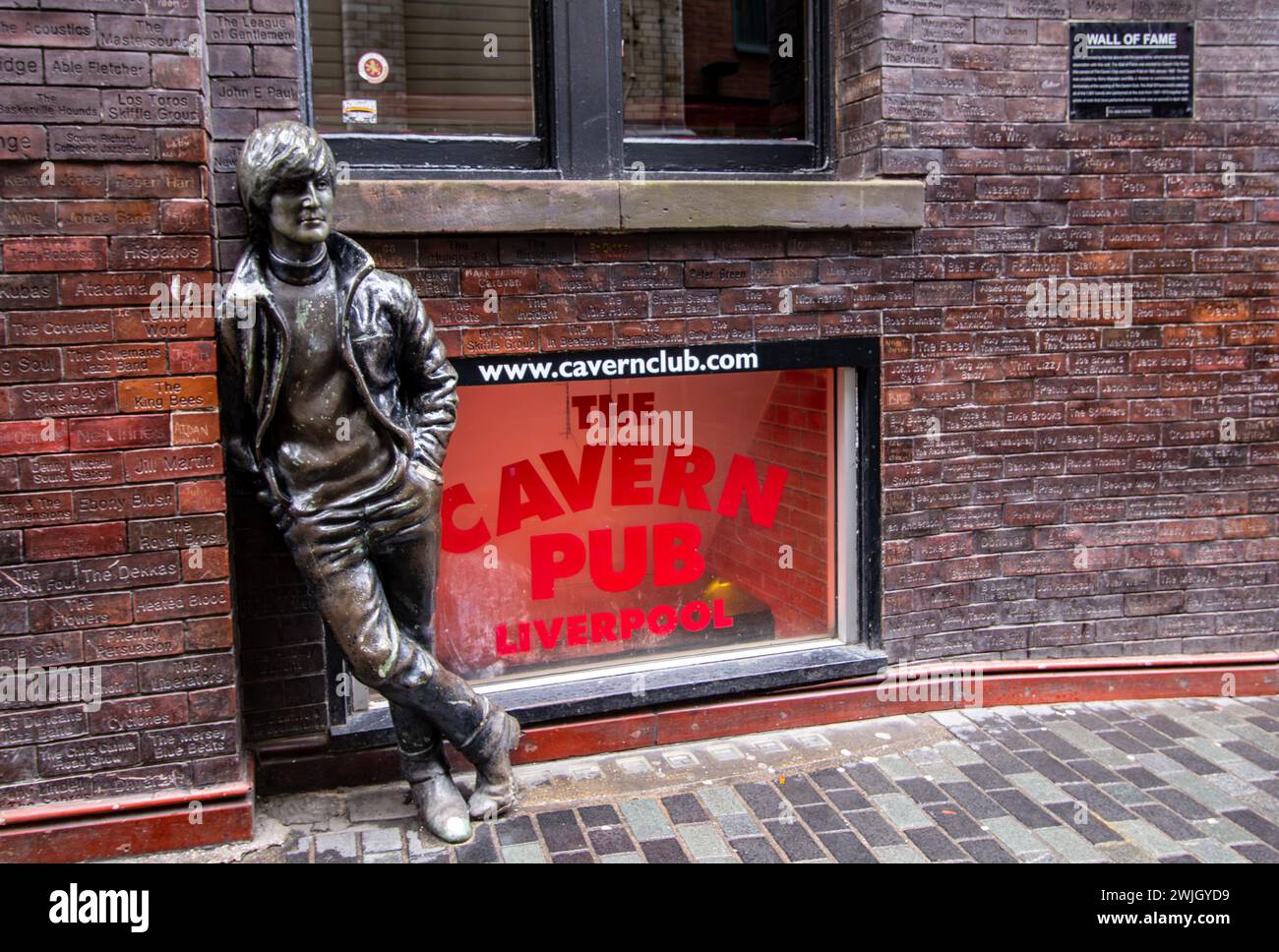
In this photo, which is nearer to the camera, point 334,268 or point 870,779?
point 334,268

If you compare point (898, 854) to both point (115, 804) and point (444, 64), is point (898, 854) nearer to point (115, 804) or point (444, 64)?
point (115, 804)

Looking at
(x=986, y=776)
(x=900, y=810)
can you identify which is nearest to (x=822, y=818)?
(x=900, y=810)

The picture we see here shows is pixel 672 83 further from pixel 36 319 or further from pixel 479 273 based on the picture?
pixel 36 319

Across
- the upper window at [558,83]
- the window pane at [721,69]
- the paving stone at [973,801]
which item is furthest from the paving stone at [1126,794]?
the window pane at [721,69]

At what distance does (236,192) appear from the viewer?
446 cm

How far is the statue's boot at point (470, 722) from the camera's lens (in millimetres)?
4383

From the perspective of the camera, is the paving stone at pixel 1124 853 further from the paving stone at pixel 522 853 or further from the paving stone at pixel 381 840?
the paving stone at pixel 381 840

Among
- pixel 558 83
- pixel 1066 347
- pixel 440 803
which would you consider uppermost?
pixel 558 83

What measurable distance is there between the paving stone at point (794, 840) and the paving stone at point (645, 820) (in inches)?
15.1

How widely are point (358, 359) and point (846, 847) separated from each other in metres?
2.45

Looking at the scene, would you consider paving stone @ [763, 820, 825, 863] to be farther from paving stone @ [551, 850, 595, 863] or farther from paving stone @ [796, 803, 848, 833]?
paving stone @ [551, 850, 595, 863]

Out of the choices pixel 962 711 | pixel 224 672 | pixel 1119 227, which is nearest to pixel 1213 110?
pixel 1119 227

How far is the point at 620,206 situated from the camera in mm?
4934

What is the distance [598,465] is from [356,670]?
1615 mm
